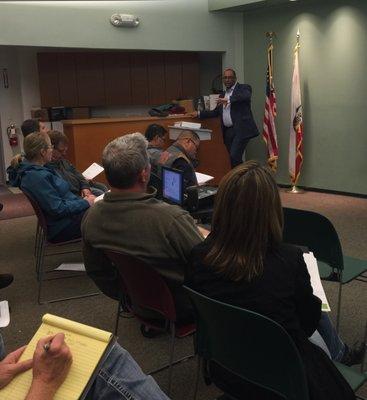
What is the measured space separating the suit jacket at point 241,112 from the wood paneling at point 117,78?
8.64 feet

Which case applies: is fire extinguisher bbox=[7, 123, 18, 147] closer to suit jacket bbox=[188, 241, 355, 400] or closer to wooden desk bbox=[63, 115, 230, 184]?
wooden desk bbox=[63, 115, 230, 184]

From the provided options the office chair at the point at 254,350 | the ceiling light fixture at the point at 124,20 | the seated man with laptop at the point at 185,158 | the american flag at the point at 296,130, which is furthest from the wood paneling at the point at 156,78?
the office chair at the point at 254,350

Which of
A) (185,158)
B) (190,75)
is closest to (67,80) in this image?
(190,75)

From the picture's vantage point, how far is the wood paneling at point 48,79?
8289 mm

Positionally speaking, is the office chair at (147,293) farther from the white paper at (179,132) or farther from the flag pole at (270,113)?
the flag pole at (270,113)

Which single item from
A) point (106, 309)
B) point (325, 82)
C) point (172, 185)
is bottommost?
point (106, 309)

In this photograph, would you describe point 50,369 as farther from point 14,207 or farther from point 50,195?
point 14,207

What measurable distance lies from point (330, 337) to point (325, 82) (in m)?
5.21

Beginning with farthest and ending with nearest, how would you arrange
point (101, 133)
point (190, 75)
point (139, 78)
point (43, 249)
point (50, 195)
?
point (190, 75), point (139, 78), point (101, 133), point (43, 249), point (50, 195)

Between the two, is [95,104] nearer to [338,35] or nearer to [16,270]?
[338,35]

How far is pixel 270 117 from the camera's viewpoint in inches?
276

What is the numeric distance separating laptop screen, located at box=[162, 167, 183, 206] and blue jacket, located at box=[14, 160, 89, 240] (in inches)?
23.0

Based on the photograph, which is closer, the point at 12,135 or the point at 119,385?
the point at 119,385

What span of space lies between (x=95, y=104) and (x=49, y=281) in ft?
18.2
